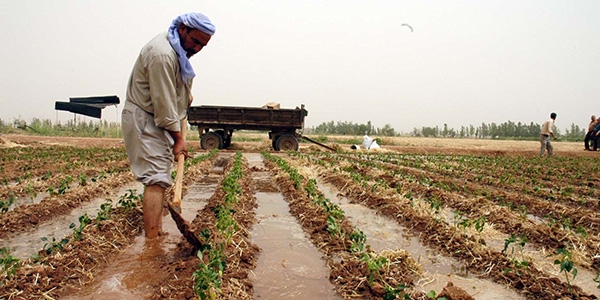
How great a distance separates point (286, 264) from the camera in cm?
378

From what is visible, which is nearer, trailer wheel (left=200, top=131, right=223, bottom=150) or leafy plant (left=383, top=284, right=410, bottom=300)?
leafy plant (left=383, top=284, right=410, bottom=300)

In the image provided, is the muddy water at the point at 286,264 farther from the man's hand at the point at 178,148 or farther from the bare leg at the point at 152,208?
the man's hand at the point at 178,148

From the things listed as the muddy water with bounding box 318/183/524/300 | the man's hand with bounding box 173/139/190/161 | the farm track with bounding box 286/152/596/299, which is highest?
the man's hand with bounding box 173/139/190/161

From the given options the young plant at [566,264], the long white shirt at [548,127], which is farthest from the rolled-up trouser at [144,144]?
the long white shirt at [548,127]

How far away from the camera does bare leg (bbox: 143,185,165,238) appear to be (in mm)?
4074

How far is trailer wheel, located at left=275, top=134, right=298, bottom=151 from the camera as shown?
19375mm

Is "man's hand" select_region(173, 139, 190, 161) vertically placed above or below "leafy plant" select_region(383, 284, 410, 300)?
above

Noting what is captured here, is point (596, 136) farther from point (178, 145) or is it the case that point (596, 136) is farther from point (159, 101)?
point (159, 101)

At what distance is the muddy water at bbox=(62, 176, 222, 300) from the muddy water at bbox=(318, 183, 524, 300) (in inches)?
82.2

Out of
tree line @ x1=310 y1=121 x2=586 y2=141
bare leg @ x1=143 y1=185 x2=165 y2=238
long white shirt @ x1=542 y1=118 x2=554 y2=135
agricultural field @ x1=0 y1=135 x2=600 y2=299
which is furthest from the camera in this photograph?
tree line @ x1=310 y1=121 x2=586 y2=141

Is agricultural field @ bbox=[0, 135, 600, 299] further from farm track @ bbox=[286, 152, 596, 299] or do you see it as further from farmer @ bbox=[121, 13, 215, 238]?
farmer @ bbox=[121, 13, 215, 238]

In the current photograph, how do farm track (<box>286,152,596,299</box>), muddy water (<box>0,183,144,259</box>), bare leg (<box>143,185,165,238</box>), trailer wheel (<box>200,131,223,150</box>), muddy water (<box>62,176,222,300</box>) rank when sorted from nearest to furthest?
muddy water (<box>62,176,222,300</box>) < farm track (<box>286,152,596,299</box>) < muddy water (<box>0,183,144,259</box>) < bare leg (<box>143,185,165,238</box>) < trailer wheel (<box>200,131,223,150</box>)

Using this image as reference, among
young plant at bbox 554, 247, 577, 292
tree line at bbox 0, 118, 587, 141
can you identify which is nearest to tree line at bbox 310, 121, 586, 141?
tree line at bbox 0, 118, 587, 141

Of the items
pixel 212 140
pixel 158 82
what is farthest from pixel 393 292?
pixel 212 140
